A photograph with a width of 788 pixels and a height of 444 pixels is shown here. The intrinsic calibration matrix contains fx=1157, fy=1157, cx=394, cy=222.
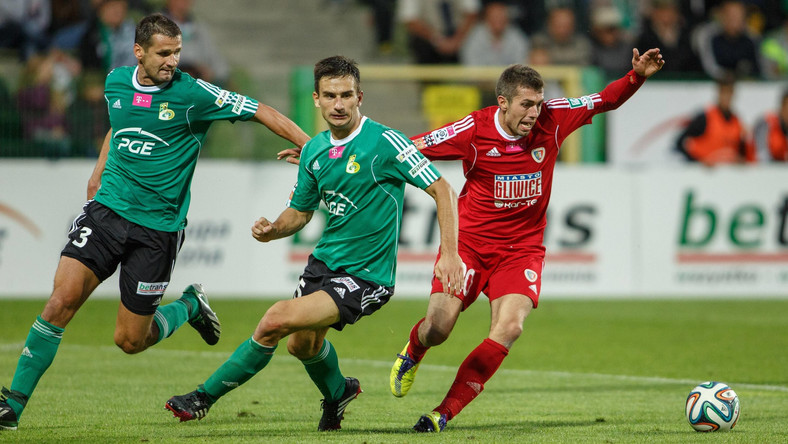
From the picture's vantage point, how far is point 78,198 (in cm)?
1492

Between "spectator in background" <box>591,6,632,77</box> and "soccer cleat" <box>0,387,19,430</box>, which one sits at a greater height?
"spectator in background" <box>591,6,632,77</box>

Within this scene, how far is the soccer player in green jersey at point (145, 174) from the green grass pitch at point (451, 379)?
2.88 feet

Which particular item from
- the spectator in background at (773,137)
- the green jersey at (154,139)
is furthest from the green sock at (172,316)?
the spectator in background at (773,137)

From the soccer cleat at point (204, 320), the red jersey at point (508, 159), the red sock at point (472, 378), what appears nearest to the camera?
the red sock at point (472, 378)

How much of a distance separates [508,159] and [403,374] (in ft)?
5.31

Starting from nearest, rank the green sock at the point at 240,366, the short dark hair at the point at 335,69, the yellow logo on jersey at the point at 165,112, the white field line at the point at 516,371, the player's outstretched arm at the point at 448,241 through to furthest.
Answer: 1. the player's outstretched arm at the point at 448,241
2. the short dark hair at the point at 335,69
3. the green sock at the point at 240,366
4. the yellow logo on jersey at the point at 165,112
5. the white field line at the point at 516,371

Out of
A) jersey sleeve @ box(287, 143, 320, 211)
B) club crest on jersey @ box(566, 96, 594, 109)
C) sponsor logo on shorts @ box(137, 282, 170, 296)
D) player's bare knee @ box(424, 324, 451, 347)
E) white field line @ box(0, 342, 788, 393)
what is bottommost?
white field line @ box(0, 342, 788, 393)

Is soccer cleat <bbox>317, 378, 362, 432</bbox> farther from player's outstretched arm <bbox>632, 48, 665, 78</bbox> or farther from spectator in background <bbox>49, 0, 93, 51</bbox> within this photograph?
spectator in background <bbox>49, 0, 93, 51</bbox>

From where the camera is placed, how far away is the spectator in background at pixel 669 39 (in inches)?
749

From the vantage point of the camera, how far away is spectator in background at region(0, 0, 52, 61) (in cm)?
1753

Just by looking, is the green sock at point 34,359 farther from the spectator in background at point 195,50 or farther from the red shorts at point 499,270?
the spectator in background at point 195,50

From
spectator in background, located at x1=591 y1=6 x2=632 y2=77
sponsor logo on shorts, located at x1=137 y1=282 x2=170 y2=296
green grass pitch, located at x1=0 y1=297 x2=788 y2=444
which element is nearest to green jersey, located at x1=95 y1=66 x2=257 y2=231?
sponsor logo on shorts, located at x1=137 y1=282 x2=170 y2=296

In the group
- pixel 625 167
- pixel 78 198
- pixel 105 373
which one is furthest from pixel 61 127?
pixel 625 167

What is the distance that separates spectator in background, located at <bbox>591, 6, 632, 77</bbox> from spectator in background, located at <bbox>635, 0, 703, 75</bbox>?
349 millimetres
